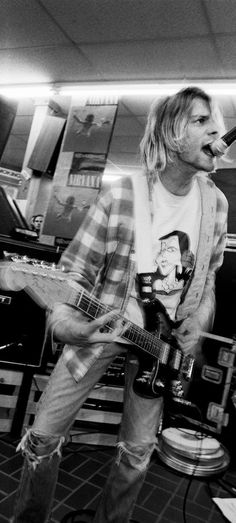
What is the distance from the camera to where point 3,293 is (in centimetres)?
225

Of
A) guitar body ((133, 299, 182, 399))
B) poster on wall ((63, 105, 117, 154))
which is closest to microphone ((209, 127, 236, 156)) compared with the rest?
guitar body ((133, 299, 182, 399))

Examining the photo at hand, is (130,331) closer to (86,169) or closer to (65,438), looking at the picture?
(65,438)

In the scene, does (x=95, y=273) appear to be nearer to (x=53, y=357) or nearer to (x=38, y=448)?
(x=38, y=448)

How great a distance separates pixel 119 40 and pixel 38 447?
12.4ft

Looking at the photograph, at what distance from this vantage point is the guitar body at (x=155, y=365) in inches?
54.8

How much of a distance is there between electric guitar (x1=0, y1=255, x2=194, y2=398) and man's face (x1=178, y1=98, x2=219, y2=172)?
558 mm

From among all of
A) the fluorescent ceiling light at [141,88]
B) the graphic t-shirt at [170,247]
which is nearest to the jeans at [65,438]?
the graphic t-shirt at [170,247]

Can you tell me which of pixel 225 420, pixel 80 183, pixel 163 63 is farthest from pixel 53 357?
pixel 163 63

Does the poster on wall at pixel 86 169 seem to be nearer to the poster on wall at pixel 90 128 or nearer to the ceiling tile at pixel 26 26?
the poster on wall at pixel 90 128

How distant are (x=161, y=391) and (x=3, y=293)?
1.22 metres

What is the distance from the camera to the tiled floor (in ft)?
6.10

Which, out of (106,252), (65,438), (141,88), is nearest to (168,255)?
(106,252)

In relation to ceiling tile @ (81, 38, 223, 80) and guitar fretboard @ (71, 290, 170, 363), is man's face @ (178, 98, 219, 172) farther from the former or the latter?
ceiling tile @ (81, 38, 223, 80)

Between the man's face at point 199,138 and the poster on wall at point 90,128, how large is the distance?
181cm
